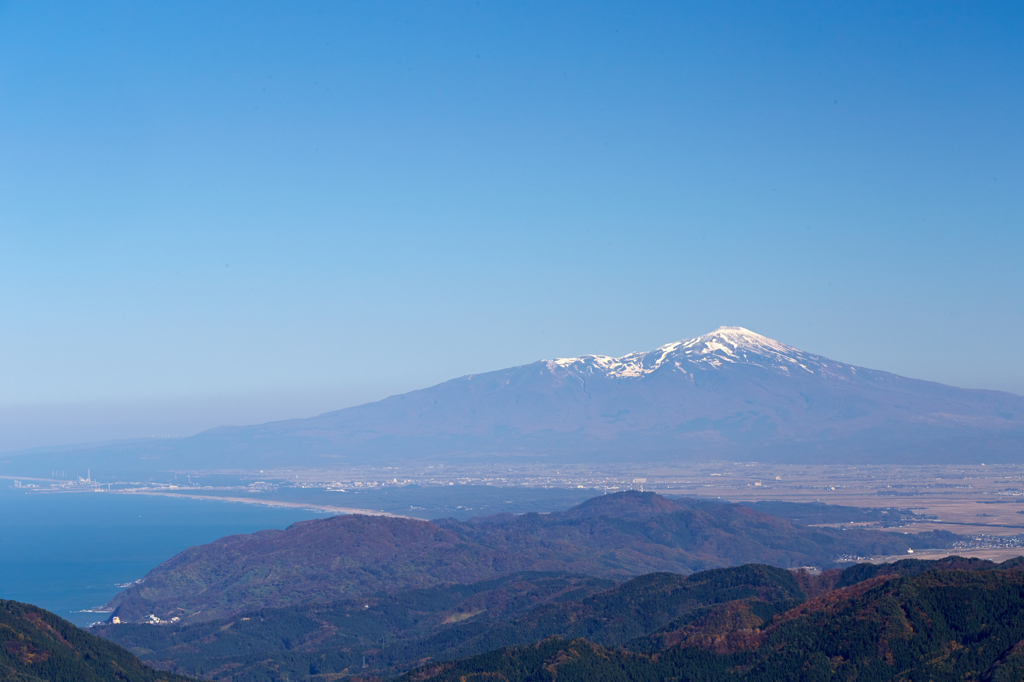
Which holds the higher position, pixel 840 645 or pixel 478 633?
pixel 840 645

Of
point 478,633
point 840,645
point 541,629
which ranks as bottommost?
point 478,633

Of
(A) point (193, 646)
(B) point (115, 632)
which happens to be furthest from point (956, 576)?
(B) point (115, 632)

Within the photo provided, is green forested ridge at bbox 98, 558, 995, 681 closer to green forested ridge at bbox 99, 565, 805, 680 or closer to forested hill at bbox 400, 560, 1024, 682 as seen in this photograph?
green forested ridge at bbox 99, 565, 805, 680

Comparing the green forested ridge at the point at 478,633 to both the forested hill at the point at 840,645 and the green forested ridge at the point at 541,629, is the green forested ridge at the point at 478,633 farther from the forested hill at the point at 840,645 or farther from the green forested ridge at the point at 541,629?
the forested hill at the point at 840,645

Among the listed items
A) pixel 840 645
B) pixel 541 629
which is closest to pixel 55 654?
pixel 541 629

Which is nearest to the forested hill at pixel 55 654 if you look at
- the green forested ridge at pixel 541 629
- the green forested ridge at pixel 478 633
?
the green forested ridge at pixel 541 629

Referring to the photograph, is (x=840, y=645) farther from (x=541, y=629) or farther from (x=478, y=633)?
(x=478, y=633)

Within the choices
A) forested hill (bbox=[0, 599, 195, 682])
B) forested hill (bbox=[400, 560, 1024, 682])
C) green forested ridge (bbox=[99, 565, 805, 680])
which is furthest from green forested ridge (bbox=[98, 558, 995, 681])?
forested hill (bbox=[0, 599, 195, 682])
